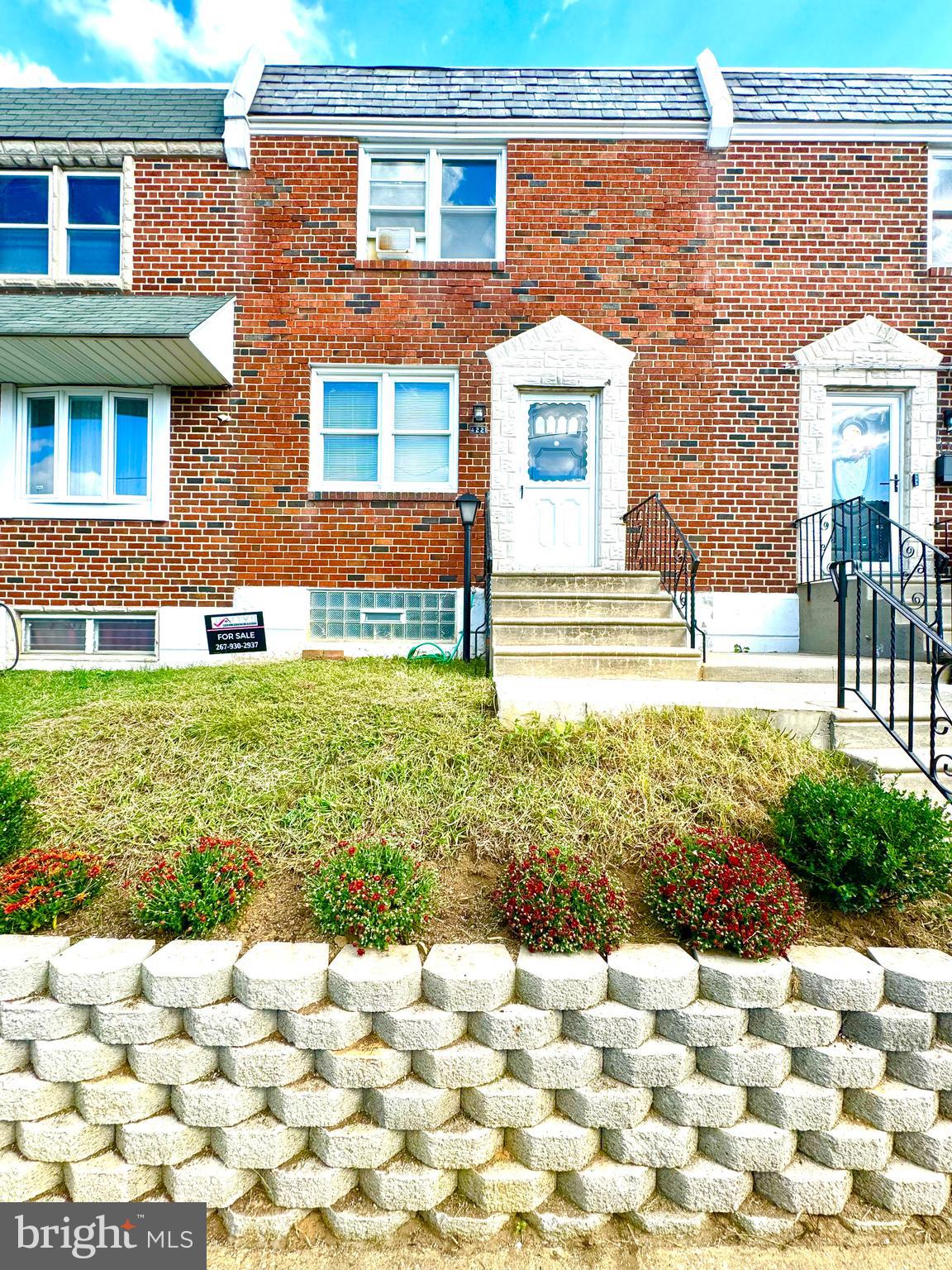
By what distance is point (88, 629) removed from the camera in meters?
7.58

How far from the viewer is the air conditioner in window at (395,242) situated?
24.8 ft

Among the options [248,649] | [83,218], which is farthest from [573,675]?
[83,218]

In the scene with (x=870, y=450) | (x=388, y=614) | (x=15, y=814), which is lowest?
(x=15, y=814)

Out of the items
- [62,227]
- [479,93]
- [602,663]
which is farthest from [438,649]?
[479,93]

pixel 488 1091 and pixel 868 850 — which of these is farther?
pixel 868 850

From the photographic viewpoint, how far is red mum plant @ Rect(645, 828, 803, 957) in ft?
7.90

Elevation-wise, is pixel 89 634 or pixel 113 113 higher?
pixel 113 113

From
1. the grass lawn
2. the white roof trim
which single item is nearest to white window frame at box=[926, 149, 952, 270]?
the white roof trim

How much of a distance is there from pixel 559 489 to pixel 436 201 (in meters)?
3.88

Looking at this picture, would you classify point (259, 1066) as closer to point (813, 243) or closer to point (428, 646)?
point (428, 646)

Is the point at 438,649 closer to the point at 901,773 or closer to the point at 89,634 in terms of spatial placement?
the point at 89,634

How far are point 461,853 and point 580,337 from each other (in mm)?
6558

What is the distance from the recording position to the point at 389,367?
7.58 meters

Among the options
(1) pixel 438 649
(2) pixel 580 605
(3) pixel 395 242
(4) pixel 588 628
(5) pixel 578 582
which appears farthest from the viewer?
(3) pixel 395 242
